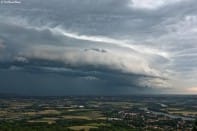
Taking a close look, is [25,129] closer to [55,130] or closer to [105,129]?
[55,130]

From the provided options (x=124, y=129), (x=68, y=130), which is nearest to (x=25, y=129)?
(x=68, y=130)

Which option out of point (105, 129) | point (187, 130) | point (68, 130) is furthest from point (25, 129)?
point (187, 130)

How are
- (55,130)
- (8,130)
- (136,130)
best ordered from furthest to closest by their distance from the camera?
(136,130) < (55,130) < (8,130)

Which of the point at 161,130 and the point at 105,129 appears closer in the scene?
the point at 105,129

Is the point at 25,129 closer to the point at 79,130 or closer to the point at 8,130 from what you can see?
the point at 8,130

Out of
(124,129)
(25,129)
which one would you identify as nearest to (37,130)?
(25,129)

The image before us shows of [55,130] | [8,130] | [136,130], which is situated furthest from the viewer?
[136,130]

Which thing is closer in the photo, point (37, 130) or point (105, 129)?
point (37, 130)
